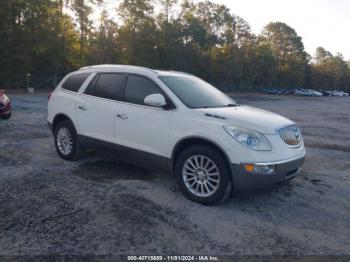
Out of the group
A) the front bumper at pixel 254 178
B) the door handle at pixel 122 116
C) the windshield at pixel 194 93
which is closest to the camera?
the front bumper at pixel 254 178

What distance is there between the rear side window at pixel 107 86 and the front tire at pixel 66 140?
0.88 metres

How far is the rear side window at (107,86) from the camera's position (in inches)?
217

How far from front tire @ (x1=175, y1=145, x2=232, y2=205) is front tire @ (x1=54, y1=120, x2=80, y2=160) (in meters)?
2.49

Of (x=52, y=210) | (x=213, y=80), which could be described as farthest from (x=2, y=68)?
(x=213, y=80)

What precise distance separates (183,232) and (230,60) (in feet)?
191

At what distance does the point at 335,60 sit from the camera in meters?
102

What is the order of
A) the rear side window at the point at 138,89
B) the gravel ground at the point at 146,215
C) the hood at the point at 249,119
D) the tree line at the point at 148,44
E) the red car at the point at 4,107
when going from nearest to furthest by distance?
the gravel ground at the point at 146,215, the hood at the point at 249,119, the rear side window at the point at 138,89, the red car at the point at 4,107, the tree line at the point at 148,44

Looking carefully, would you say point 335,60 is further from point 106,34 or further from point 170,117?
point 170,117

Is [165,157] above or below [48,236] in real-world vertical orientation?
above

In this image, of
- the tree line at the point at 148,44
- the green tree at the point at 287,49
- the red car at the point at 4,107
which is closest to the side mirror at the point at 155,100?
the red car at the point at 4,107

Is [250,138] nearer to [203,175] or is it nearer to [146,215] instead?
[203,175]

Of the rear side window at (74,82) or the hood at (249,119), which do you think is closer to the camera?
the hood at (249,119)

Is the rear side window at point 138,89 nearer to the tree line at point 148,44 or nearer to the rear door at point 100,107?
the rear door at point 100,107

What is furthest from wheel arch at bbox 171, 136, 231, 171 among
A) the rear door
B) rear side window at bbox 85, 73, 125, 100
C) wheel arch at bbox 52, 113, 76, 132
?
wheel arch at bbox 52, 113, 76, 132
